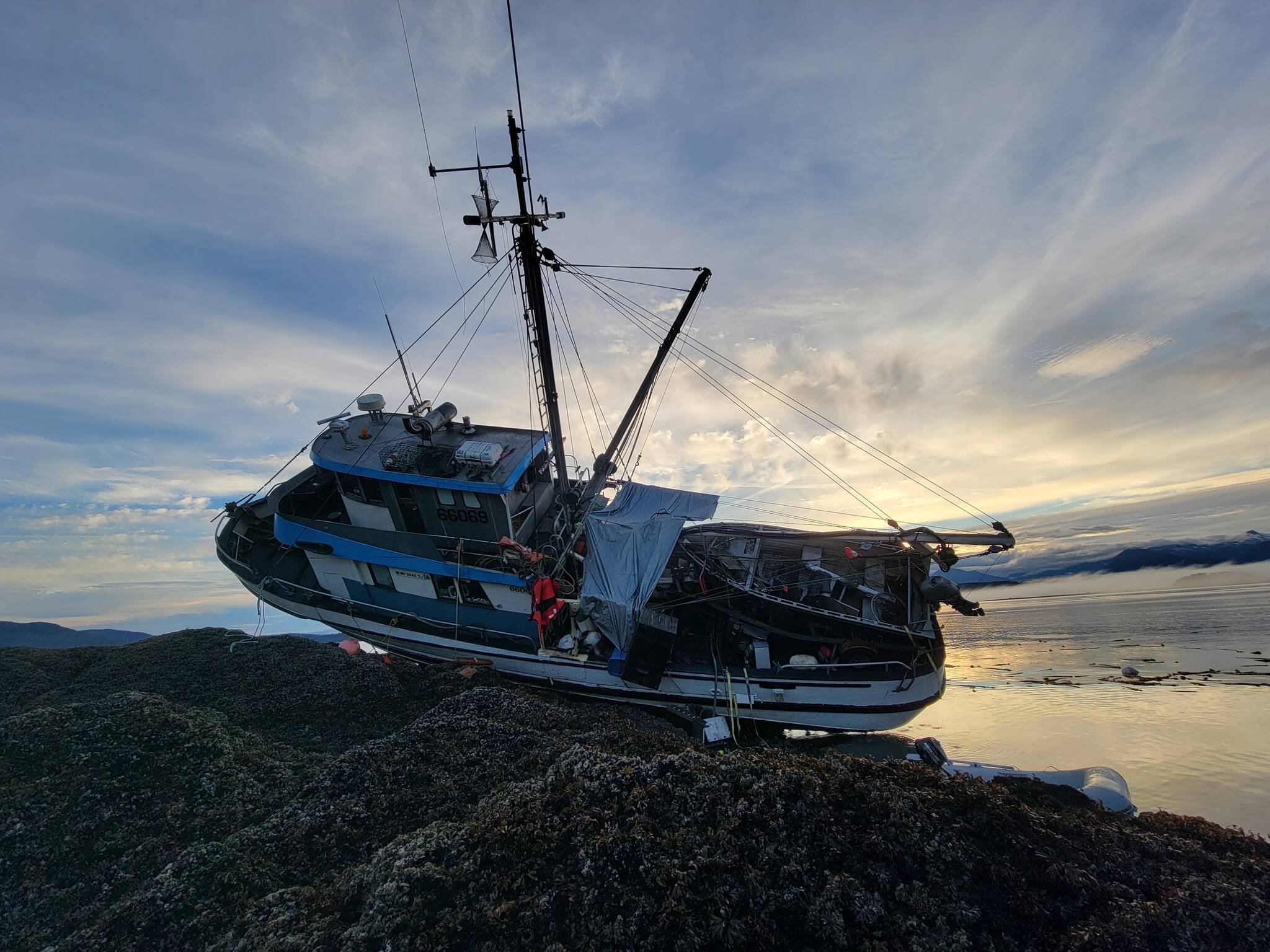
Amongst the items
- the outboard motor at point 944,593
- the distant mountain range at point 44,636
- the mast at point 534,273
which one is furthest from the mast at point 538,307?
the distant mountain range at point 44,636

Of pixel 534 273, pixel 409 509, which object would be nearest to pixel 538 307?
pixel 534 273

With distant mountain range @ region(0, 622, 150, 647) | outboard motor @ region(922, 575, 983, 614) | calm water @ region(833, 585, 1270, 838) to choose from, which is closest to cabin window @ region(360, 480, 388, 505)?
outboard motor @ region(922, 575, 983, 614)

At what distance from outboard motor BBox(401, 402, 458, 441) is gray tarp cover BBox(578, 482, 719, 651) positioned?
5.69 m

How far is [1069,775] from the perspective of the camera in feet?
25.6

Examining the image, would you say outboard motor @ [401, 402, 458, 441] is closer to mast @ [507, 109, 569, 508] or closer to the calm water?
mast @ [507, 109, 569, 508]

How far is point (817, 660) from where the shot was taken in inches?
485

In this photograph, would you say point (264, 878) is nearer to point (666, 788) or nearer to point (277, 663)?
point (666, 788)

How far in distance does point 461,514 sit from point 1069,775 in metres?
14.0

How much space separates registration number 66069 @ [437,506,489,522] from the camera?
13484 millimetres

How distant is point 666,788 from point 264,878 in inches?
156

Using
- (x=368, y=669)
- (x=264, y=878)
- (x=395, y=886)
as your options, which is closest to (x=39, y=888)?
(x=264, y=878)

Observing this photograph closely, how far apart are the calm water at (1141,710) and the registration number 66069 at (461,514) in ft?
42.1

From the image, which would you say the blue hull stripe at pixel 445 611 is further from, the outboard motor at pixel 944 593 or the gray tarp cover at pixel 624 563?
the outboard motor at pixel 944 593

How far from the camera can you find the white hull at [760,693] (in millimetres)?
11680
